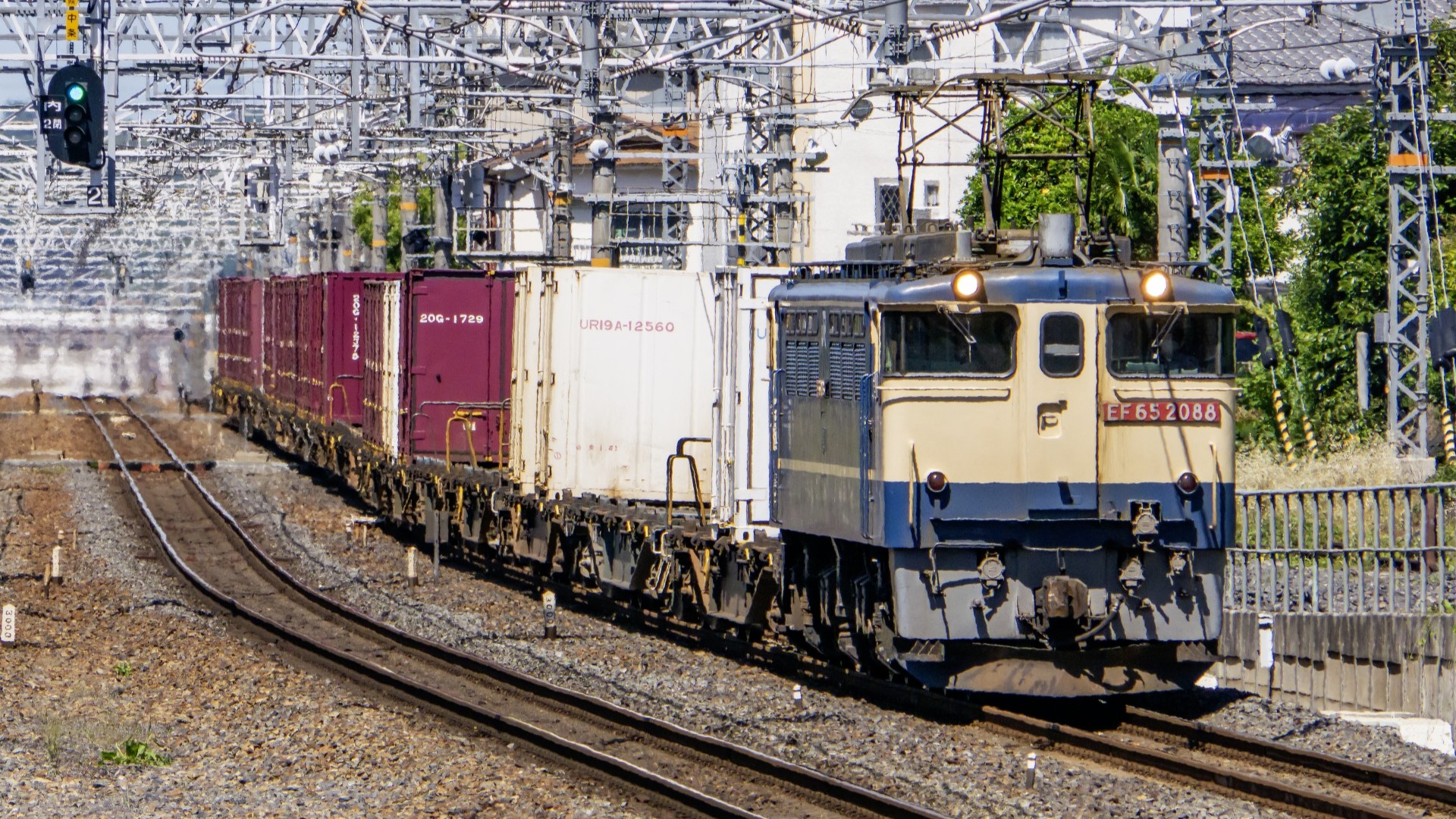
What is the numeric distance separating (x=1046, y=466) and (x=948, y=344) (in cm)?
93

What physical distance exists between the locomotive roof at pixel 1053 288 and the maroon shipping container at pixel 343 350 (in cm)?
1642

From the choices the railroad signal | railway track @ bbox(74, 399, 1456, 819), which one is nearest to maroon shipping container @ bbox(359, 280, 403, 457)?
the railroad signal

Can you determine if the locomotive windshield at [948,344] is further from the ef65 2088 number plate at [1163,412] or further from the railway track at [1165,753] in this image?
the railway track at [1165,753]

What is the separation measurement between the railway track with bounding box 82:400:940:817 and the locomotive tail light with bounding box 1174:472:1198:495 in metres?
3.00

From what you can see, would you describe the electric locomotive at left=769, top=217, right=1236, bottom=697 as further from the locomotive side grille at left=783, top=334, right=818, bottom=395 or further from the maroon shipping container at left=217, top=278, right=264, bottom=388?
the maroon shipping container at left=217, top=278, right=264, bottom=388

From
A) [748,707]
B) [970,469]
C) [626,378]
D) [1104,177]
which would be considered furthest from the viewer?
[1104,177]

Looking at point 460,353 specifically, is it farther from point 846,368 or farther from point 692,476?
point 846,368

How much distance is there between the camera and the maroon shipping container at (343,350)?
2727 cm

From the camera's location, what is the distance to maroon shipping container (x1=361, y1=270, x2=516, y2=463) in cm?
2152

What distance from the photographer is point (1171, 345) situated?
38.5 feet

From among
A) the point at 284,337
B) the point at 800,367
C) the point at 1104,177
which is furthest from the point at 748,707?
the point at 284,337

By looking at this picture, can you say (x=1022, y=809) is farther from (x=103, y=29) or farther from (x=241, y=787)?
(x=103, y=29)

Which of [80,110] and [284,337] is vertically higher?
[80,110]

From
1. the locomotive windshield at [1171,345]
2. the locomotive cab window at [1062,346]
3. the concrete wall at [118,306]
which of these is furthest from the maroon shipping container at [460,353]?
the concrete wall at [118,306]
